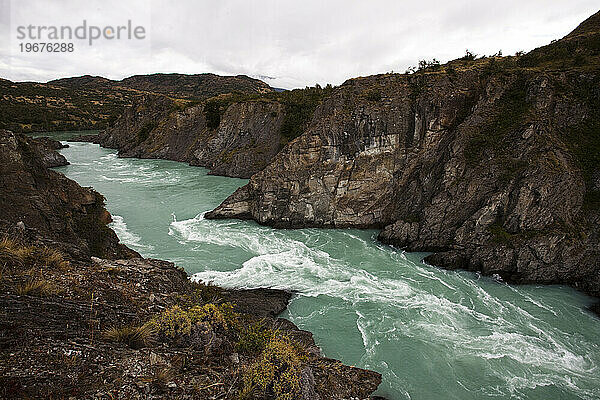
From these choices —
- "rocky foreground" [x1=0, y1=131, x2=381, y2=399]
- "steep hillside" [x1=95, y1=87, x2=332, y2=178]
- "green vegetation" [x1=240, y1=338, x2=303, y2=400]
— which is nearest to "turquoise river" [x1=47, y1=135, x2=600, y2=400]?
"rocky foreground" [x1=0, y1=131, x2=381, y2=399]

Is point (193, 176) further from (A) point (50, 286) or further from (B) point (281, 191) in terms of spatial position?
(A) point (50, 286)

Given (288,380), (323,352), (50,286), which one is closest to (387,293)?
(323,352)

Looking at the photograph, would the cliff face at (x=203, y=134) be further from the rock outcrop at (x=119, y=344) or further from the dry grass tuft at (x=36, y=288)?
the dry grass tuft at (x=36, y=288)

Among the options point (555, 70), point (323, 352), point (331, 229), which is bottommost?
point (323, 352)

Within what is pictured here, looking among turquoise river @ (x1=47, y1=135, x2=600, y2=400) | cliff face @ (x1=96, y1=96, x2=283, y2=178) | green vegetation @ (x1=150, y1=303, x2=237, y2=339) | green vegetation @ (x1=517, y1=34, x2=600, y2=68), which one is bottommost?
turquoise river @ (x1=47, y1=135, x2=600, y2=400)

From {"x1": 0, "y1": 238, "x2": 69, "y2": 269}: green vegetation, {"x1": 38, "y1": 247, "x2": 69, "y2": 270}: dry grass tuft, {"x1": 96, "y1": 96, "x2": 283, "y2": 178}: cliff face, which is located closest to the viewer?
{"x1": 0, "y1": 238, "x2": 69, "y2": 269}: green vegetation

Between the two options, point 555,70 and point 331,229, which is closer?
point 555,70

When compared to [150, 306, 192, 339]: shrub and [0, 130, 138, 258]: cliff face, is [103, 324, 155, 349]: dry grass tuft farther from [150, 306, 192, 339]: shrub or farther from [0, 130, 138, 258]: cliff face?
[0, 130, 138, 258]: cliff face
